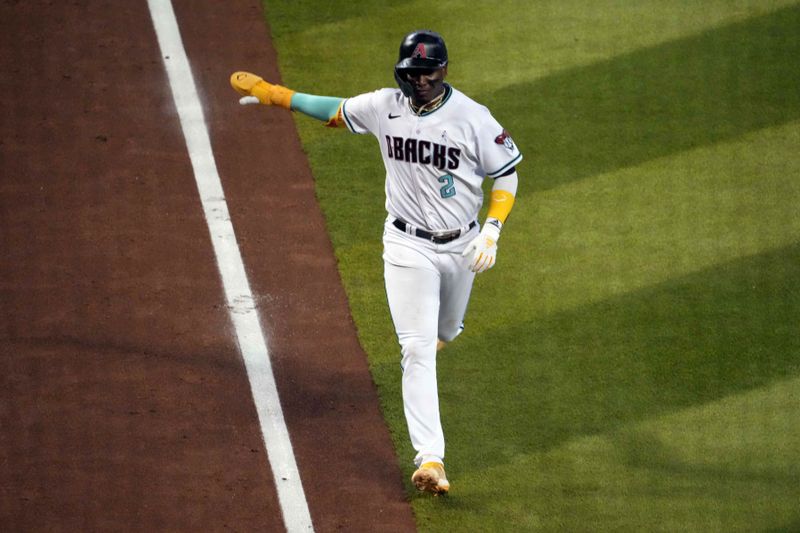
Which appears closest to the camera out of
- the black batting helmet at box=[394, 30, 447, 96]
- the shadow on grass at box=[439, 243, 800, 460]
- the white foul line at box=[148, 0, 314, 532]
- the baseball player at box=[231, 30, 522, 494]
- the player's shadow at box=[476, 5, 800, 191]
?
the black batting helmet at box=[394, 30, 447, 96]

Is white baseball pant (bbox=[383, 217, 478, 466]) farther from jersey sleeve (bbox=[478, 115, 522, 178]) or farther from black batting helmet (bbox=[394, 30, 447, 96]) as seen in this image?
black batting helmet (bbox=[394, 30, 447, 96])

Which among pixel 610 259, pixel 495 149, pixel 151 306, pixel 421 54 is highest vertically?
pixel 421 54

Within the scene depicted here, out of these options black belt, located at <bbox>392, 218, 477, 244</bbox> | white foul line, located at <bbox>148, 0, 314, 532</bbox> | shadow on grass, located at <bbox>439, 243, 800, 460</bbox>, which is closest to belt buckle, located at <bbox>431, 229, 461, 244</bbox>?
black belt, located at <bbox>392, 218, 477, 244</bbox>

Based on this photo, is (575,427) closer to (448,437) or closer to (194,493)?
(448,437)

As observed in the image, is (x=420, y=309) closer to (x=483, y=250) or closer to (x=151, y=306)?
(x=483, y=250)

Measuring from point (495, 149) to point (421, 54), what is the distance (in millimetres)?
595

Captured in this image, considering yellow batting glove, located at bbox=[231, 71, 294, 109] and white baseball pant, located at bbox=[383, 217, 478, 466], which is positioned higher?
yellow batting glove, located at bbox=[231, 71, 294, 109]

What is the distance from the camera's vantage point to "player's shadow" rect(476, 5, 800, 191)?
9062mm

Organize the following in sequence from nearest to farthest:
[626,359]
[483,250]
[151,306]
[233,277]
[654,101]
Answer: [483,250], [626,359], [151,306], [233,277], [654,101]

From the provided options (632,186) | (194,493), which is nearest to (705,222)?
(632,186)

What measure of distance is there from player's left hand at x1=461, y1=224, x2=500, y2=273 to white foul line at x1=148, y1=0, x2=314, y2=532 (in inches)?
55.8

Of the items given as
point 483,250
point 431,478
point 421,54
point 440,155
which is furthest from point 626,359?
point 421,54

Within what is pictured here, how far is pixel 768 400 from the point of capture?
707cm

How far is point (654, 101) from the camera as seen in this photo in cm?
952
